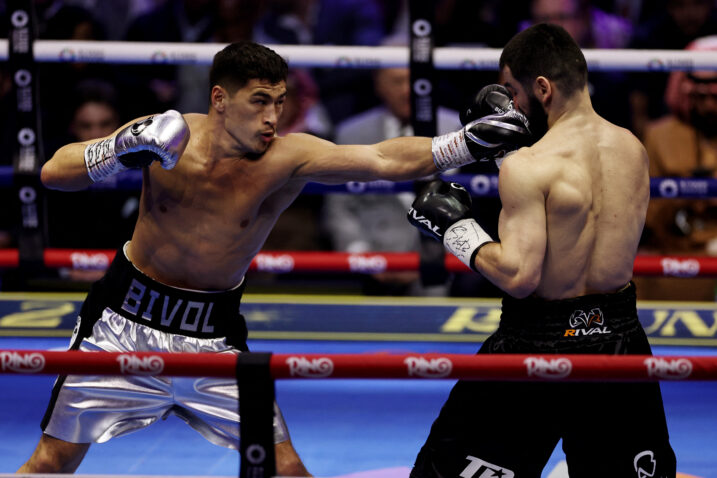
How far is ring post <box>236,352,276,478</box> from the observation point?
79.0 inches

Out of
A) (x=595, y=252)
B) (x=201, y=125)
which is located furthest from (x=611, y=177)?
(x=201, y=125)

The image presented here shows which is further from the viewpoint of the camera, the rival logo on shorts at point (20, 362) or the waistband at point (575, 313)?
the waistband at point (575, 313)

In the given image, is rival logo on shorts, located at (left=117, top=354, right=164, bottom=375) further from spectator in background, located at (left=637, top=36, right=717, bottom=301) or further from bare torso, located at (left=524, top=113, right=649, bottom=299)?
spectator in background, located at (left=637, top=36, right=717, bottom=301)

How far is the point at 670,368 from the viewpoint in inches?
78.2

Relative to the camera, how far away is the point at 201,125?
301 centimetres

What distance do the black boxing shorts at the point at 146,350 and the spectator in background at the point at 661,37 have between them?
2985 mm

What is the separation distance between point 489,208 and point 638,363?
2.87 m

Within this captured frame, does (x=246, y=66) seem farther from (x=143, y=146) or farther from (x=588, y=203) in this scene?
(x=588, y=203)

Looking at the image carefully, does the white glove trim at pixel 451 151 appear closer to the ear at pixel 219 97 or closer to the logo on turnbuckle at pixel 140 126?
Answer: the ear at pixel 219 97

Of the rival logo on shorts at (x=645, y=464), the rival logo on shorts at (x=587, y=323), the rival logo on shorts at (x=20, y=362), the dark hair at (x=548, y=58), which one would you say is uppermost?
the dark hair at (x=548, y=58)

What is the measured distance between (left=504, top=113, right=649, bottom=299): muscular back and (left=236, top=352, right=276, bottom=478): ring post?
841mm

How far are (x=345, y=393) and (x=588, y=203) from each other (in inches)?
80.1

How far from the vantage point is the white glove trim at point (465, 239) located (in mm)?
2498

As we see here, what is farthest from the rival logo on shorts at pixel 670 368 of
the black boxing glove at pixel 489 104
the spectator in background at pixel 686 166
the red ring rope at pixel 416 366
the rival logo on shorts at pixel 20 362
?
the spectator in background at pixel 686 166
